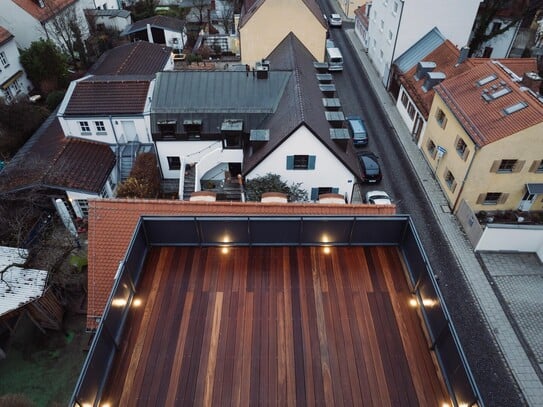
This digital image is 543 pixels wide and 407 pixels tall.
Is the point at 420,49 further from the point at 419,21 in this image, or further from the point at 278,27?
the point at 278,27

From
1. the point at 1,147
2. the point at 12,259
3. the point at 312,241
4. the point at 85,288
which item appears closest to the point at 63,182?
the point at 12,259

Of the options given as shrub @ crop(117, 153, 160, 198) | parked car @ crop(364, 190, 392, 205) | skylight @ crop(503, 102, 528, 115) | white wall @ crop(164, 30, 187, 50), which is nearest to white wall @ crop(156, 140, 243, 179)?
shrub @ crop(117, 153, 160, 198)

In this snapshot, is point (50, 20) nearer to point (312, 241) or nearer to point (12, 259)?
point (12, 259)

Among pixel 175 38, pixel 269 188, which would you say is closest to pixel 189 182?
pixel 269 188

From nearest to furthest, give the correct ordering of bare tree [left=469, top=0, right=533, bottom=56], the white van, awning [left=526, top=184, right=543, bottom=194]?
awning [left=526, top=184, right=543, bottom=194], bare tree [left=469, top=0, right=533, bottom=56], the white van

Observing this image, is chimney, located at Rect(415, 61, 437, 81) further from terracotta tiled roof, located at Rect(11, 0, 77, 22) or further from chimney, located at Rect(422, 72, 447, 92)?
terracotta tiled roof, located at Rect(11, 0, 77, 22)

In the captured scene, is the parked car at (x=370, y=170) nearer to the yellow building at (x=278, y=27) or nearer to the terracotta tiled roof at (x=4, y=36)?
the yellow building at (x=278, y=27)
